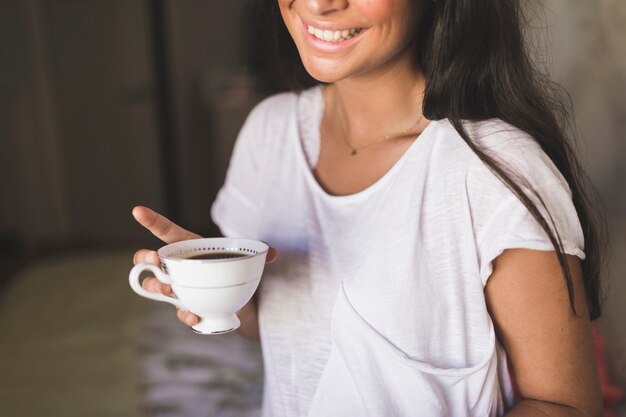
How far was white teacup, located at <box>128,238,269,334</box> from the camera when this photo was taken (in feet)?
2.67

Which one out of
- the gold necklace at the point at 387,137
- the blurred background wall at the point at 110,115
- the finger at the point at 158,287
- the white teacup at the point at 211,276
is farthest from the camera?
the blurred background wall at the point at 110,115

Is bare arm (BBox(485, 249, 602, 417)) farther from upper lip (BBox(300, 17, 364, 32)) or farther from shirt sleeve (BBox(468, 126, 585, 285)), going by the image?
upper lip (BBox(300, 17, 364, 32))

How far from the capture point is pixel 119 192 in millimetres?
4688

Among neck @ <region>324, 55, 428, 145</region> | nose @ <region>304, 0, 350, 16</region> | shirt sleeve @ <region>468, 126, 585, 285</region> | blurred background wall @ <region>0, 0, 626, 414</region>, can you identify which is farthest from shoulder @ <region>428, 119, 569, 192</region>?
blurred background wall @ <region>0, 0, 626, 414</region>

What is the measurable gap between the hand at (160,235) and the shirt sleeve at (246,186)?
241mm

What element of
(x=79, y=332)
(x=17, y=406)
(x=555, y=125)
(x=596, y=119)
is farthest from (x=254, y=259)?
(x=596, y=119)

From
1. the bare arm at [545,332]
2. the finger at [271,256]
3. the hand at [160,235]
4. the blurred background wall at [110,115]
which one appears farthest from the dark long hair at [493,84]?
the blurred background wall at [110,115]

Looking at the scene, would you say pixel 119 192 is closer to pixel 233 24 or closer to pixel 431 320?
pixel 233 24

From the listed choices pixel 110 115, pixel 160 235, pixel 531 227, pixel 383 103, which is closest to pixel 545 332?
pixel 531 227

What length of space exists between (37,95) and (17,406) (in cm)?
325

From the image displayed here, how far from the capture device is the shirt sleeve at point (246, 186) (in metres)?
A: 1.22

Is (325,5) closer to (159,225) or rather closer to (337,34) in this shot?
(337,34)

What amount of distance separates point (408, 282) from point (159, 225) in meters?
0.37

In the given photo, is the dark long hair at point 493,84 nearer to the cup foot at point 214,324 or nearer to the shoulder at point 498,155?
the shoulder at point 498,155
